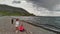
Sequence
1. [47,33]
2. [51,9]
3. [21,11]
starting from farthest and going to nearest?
[51,9] → [21,11] → [47,33]

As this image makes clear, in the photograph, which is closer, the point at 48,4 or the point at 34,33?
the point at 34,33

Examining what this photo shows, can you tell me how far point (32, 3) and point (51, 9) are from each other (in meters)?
2.58

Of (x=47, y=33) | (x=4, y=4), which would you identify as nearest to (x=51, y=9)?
(x=4, y=4)

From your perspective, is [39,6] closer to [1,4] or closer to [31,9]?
[31,9]

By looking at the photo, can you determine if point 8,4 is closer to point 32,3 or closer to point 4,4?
point 4,4

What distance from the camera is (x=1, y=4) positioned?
24562 mm

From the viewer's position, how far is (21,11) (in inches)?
912

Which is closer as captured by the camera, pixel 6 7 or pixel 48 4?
pixel 6 7

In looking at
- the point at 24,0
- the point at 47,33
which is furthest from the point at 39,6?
the point at 47,33

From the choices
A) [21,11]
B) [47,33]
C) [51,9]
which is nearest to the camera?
[47,33]

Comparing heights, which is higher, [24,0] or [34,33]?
[24,0]

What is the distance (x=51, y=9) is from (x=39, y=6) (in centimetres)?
161

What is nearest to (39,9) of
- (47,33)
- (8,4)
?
(8,4)

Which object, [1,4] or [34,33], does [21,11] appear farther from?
[34,33]
